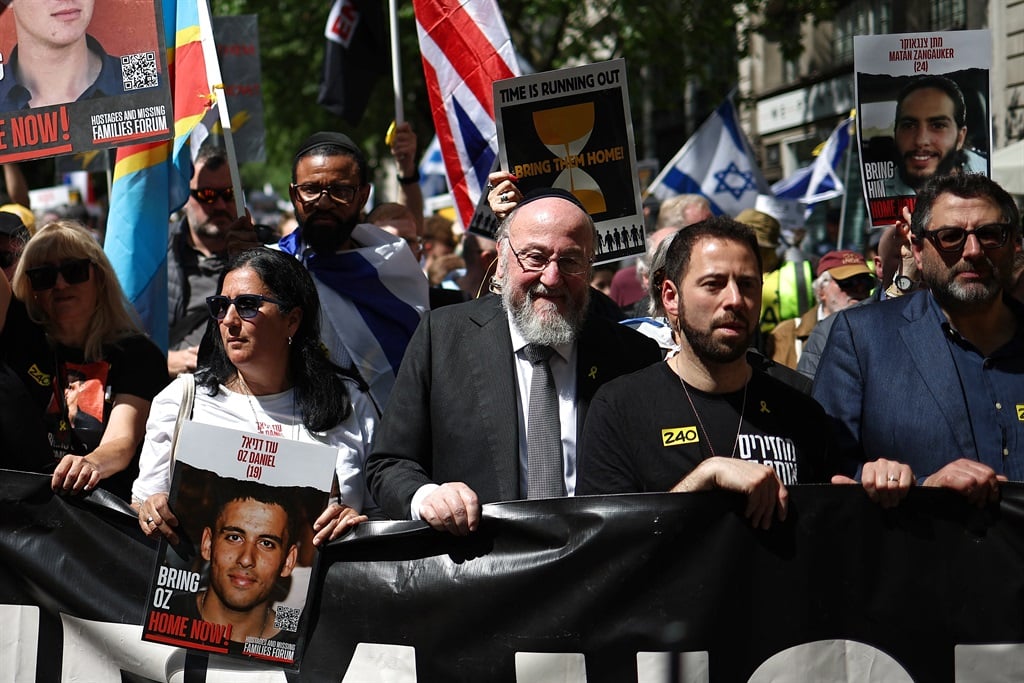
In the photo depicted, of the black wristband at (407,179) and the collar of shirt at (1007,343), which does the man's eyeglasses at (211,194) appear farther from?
the collar of shirt at (1007,343)

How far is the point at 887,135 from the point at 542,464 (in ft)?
7.83

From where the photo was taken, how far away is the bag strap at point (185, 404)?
3854 mm

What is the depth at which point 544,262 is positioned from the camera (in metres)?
3.78

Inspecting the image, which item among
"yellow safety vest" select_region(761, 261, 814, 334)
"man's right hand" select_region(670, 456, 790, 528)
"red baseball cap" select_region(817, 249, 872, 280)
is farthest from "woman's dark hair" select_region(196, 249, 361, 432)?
"yellow safety vest" select_region(761, 261, 814, 334)

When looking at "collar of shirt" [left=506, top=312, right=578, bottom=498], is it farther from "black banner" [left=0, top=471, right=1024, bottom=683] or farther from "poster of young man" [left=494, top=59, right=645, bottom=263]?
"poster of young man" [left=494, top=59, right=645, bottom=263]

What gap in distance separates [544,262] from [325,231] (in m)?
1.51

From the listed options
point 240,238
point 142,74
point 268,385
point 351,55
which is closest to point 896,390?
point 268,385

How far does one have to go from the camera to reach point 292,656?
3461 millimetres

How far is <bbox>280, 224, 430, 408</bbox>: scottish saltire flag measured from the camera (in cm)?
504

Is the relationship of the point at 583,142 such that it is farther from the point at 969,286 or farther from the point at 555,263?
the point at 969,286

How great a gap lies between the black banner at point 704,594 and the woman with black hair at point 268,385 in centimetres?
60

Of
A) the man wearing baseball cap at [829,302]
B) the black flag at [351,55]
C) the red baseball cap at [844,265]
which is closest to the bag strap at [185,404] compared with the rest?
the man wearing baseball cap at [829,302]

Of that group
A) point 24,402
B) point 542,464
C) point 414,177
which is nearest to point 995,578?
point 542,464

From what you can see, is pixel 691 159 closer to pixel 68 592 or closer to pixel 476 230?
pixel 476 230
